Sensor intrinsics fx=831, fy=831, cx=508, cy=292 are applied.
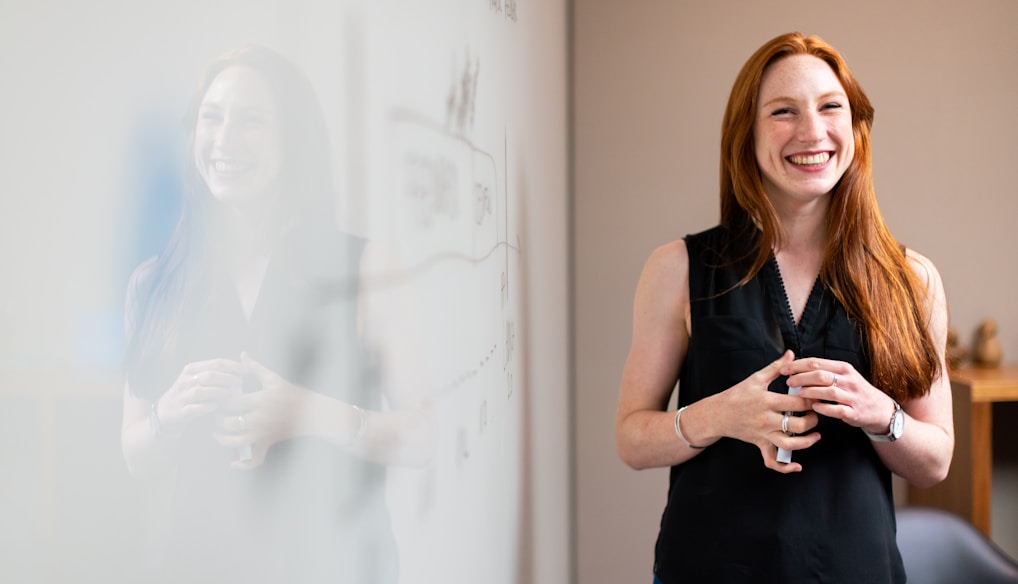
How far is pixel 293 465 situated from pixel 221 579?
2.7 inches

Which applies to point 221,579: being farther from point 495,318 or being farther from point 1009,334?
point 1009,334

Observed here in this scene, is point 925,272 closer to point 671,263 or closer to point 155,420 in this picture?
point 671,263

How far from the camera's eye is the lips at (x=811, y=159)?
1.42 meters

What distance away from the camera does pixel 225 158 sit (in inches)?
12.2

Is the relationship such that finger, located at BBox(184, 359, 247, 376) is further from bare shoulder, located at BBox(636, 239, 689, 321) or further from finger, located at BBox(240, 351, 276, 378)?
bare shoulder, located at BBox(636, 239, 689, 321)

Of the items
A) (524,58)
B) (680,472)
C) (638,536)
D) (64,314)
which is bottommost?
(638,536)

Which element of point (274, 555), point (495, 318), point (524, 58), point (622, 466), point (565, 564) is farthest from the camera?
point (622, 466)

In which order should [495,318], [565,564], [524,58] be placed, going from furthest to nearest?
[565,564] → [524,58] → [495,318]

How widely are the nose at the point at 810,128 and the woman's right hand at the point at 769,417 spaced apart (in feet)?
1.31

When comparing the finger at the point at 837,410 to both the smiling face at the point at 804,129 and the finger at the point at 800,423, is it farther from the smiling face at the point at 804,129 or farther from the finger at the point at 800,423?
the smiling face at the point at 804,129

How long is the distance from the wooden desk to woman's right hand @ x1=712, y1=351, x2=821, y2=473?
177 cm

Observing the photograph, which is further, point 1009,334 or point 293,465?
point 1009,334

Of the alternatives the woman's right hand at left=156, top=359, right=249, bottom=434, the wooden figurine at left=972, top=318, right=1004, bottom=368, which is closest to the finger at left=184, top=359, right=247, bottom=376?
the woman's right hand at left=156, top=359, right=249, bottom=434

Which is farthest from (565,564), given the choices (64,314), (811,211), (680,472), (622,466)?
(64,314)
